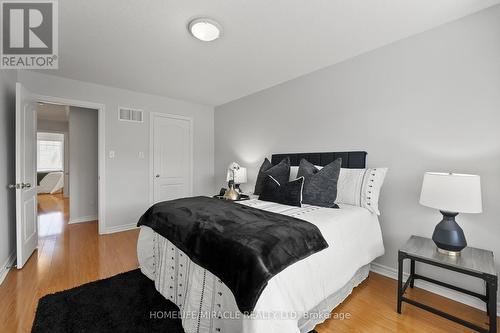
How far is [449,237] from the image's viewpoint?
1.70 meters

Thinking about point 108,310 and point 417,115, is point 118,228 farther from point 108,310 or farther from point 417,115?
point 417,115

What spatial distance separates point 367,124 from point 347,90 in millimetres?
511

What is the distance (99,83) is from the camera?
11.6ft

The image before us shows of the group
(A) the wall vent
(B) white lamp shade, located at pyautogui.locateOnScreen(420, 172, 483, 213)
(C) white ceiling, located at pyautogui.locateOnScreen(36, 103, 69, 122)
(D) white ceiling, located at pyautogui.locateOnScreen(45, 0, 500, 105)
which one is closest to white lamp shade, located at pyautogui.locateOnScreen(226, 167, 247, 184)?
(D) white ceiling, located at pyautogui.locateOnScreen(45, 0, 500, 105)

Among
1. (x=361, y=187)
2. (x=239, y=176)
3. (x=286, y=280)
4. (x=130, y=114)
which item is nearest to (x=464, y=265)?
(x=361, y=187)

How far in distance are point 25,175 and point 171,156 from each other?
7.01ft

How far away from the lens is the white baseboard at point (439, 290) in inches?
73.5

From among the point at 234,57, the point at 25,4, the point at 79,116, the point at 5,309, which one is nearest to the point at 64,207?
the point at 79,116

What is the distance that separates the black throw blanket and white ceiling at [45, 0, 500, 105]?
5.55 ft

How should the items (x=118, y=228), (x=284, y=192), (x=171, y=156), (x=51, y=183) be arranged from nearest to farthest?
(x=284, y=192)
(x=118, y=228)
(x=171, y=156)
(x=51, y=183)

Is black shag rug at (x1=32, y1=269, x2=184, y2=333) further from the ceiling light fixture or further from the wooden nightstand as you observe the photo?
the ceiling light fixture

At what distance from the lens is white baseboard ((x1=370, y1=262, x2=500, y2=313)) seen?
6.12ft

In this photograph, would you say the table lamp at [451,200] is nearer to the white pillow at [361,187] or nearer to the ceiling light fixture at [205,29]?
the white pillow at [361,187]

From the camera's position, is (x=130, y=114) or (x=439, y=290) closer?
(x=439, y=290)
